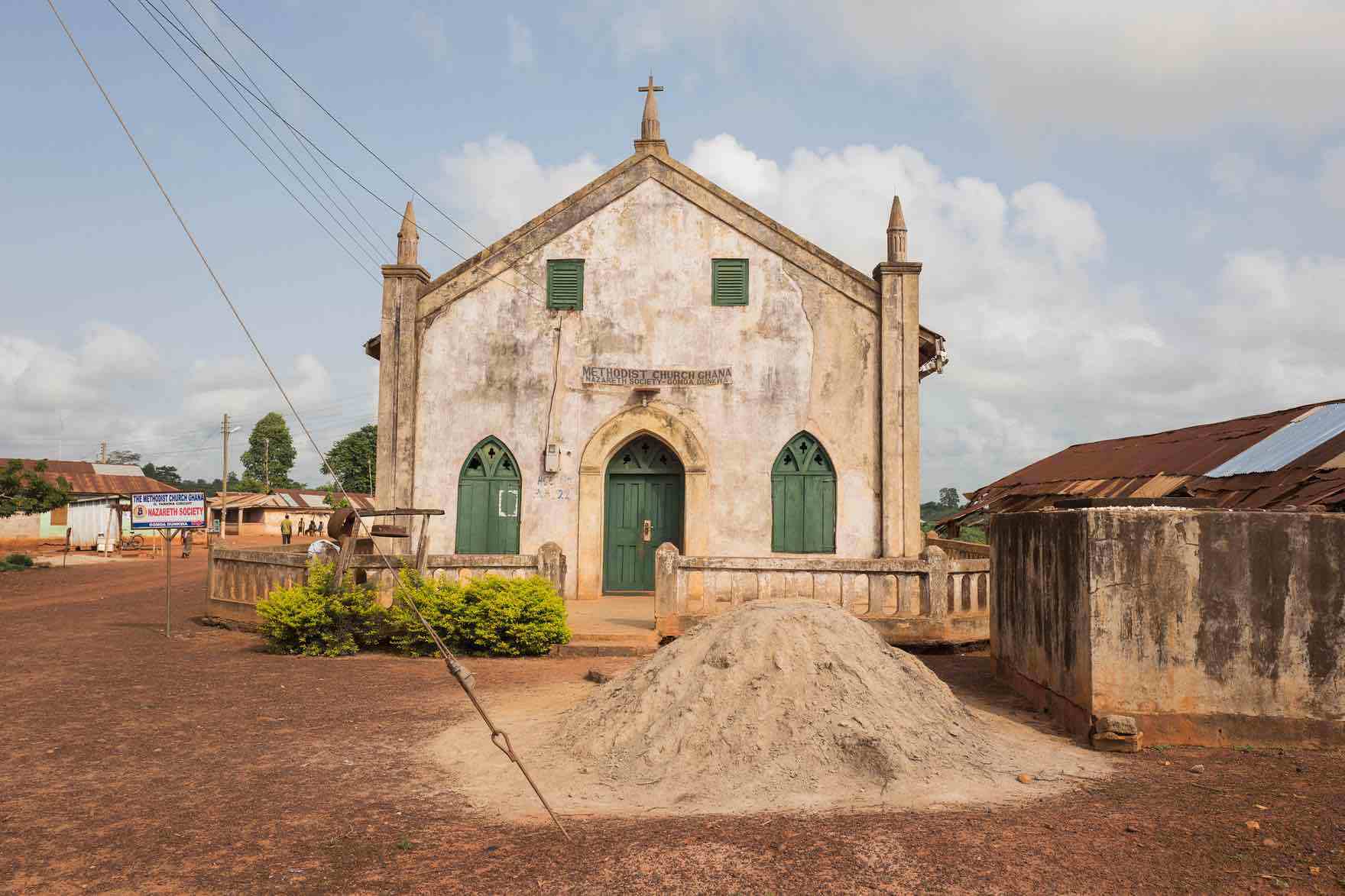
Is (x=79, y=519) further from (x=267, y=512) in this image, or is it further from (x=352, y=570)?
(x=352, y=570)

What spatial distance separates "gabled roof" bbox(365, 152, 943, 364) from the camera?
51.8ft

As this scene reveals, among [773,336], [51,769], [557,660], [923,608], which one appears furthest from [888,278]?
[51,769]

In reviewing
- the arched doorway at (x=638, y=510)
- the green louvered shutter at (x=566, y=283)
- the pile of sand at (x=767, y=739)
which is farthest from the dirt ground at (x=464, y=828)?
the green louvered shutter at (x=566, y=283)

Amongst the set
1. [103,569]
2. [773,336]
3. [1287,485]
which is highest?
[773,336]

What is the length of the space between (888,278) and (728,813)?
11194mm

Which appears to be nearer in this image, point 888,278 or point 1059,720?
point 1059,720

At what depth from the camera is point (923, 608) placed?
40.4 feet

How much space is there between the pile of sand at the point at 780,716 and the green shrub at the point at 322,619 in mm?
4928

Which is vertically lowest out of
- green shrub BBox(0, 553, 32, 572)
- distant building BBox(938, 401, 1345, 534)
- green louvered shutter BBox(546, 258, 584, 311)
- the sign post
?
green shrub BBox(0, 553, 32, 572)

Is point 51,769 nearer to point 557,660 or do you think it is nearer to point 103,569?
point 557,660

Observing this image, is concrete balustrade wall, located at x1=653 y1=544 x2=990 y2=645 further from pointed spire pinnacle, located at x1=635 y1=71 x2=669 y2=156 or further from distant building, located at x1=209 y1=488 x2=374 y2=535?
distant building, located at x1=209 y1=488 x2=374 y2=535

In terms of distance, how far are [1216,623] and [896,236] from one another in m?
9.53

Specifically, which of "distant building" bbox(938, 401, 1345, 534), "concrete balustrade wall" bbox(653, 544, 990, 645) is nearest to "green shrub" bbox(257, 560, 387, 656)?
"concrete balustrade wall" bbox(653, 544, 990, 645)

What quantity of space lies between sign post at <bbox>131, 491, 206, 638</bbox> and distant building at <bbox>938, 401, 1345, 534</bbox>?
13026 mm
